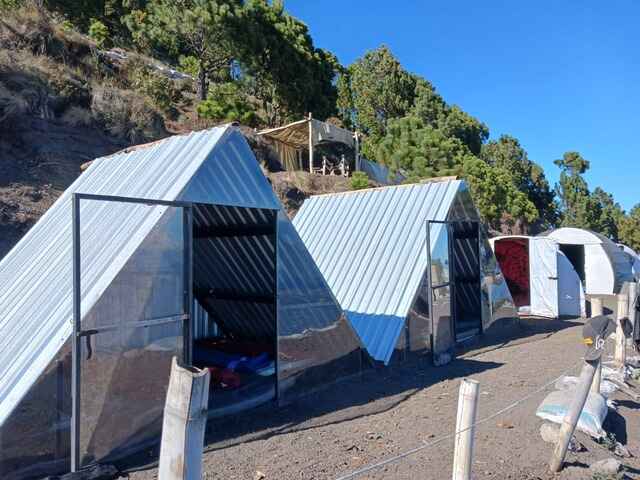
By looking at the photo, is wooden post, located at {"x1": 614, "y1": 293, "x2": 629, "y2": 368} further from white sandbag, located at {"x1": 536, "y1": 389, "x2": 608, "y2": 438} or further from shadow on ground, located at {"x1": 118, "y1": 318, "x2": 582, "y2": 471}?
white sandbag, located at {"x1": 536, "y1": 389, "x2": 608, "y2": 438}

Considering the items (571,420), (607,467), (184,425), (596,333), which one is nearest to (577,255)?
(596,333)

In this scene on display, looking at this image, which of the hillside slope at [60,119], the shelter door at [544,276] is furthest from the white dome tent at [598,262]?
the hillside slope at [60,119]

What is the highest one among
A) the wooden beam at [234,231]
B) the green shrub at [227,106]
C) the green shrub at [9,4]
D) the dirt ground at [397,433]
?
the green shrub at [9,4]

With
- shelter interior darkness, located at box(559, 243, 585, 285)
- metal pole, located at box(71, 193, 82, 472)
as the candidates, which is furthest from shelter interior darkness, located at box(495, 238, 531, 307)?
metal pole, located at box(71, 193, 82, 472)

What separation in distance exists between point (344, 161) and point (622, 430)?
23.0 meters

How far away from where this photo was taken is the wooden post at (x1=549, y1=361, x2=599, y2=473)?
174 inches

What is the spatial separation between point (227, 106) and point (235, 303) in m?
17.1

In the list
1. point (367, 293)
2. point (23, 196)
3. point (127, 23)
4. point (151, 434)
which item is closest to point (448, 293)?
point (367, 293)

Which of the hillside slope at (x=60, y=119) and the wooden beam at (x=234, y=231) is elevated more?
the hillside slope at (x=60, y=119)

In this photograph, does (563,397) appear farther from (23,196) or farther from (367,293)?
(23,196)

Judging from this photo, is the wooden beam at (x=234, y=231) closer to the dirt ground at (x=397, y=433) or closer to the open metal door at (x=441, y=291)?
the dirt ground at (x=397, y=433)

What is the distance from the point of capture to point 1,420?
150 inches

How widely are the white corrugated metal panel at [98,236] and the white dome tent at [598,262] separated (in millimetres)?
16289

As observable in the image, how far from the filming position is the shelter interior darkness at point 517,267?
1485 cm
